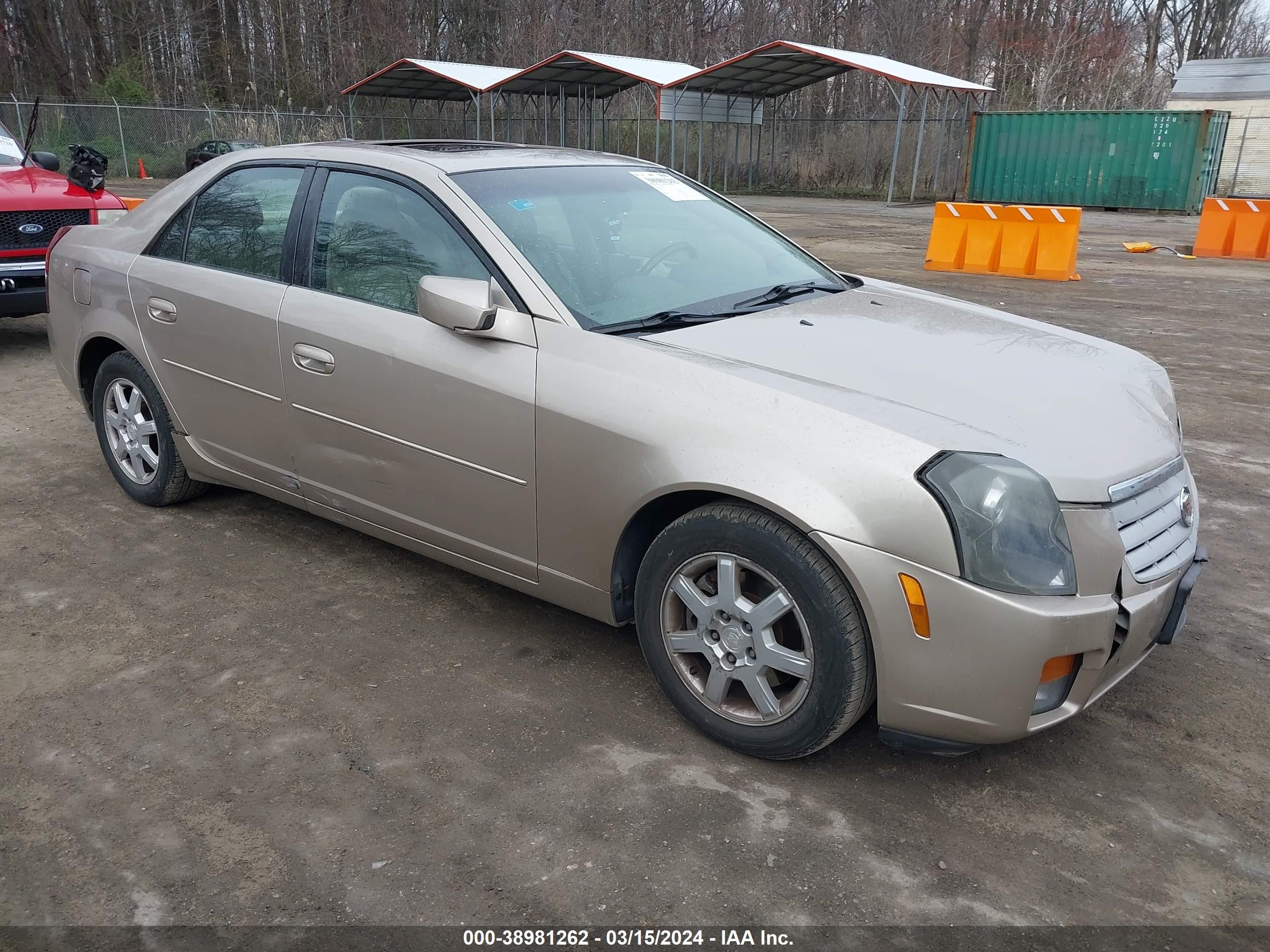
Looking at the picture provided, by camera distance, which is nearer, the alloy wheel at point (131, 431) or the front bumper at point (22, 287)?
the alloy wheel at point (131, 431)

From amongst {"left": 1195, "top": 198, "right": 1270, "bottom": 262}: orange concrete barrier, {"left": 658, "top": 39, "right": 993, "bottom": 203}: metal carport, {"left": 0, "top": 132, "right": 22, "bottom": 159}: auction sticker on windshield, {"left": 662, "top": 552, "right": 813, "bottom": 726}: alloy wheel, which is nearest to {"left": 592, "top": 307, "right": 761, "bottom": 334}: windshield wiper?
{"left": 662, "top": 552, "right": 813, "bottom": 726}: alloy wheel

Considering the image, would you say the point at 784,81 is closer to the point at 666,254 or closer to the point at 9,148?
the point at 9,148

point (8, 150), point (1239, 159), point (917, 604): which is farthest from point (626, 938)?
point (1239, 159)

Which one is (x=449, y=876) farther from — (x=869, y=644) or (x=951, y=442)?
(x=951, y=442)

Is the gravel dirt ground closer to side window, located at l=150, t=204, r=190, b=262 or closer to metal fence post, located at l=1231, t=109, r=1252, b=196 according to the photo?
side window, located at l=150, t=204, r=190, b=262

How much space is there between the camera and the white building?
3067 centimetres

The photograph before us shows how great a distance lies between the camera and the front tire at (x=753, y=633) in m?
2.67

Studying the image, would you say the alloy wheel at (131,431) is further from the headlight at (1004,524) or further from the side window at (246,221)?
the headlight at (1004,524)

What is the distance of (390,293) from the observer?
143 inches

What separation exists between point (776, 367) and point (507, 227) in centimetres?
107

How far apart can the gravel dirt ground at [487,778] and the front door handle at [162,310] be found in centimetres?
97

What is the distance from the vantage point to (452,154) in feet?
12.8

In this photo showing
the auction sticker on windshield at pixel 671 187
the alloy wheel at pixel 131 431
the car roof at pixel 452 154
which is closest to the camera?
the car roof at pixel 452 154

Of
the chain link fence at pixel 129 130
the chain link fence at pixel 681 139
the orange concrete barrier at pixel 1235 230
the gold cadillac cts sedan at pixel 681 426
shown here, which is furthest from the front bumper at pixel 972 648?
the chain link fence at pixel 129 130
